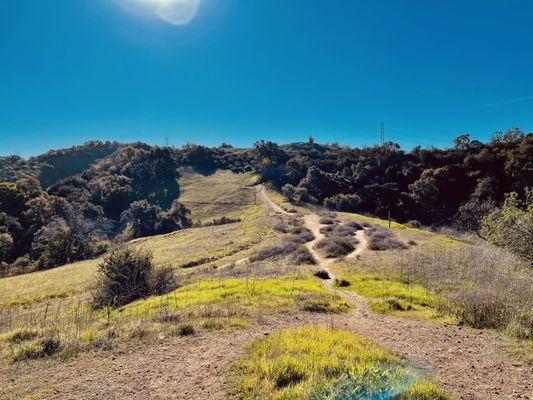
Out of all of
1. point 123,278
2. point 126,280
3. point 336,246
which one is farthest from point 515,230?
point 123,278

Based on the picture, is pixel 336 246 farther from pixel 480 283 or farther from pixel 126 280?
pixel 126 280

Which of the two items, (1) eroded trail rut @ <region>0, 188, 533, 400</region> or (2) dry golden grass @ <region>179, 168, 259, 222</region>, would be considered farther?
(2) dry golden grass @ <region>179, 168, 259, 222</region>

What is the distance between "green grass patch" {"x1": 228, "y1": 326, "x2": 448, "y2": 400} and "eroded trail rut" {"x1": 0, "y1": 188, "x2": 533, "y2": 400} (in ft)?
1.69

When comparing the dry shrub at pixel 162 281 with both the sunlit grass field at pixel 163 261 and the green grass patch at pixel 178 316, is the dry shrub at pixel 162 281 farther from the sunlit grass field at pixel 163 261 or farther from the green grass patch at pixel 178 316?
the sunlit grass field at pixel 163 261

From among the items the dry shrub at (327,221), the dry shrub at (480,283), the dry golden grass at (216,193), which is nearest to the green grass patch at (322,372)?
the dry shrub at (480,283)

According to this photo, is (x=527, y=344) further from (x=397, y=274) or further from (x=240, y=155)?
(x=240, y=155)

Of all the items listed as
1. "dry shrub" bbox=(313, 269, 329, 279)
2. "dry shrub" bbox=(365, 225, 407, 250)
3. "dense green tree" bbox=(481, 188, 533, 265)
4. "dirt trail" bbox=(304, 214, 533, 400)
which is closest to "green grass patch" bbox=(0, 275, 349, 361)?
"dirt trail" bbox=(304, 214, 533, 400)

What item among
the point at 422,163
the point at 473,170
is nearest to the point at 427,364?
the point at 473,170

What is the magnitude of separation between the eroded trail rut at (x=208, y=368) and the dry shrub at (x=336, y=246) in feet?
56.5

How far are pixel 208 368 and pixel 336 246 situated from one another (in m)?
22.3

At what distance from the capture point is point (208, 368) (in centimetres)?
673

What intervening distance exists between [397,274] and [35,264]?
47.4 metres

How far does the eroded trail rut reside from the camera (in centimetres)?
593

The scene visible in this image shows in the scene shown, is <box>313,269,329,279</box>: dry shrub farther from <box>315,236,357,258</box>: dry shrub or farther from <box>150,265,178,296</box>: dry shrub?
<box>150,265,178,296</box>: dry shrub
